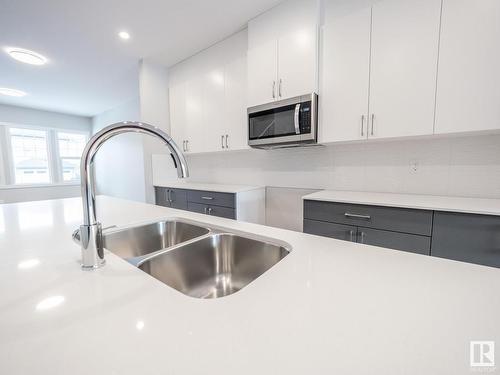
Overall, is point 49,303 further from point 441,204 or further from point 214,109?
point 214,109

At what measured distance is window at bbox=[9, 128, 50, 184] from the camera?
4941 mm

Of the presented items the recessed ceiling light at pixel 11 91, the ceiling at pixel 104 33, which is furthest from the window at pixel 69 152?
the ceiling at pixel 104 33

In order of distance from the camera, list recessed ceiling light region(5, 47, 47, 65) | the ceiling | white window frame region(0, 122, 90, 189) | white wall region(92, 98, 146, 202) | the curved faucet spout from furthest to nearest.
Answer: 1. white window frame region(0, 122, 90, 189)
2. white wall region(92, 98, 146, 202)
3. recessed ceiling light region(5, 47, 47, 65)
4. the ceiling
5. the curved faucet spout

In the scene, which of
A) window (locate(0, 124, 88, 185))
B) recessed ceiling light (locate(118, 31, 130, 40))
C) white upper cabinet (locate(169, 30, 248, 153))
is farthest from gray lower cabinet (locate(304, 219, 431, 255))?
window (locate(0, 124, 88, 185))

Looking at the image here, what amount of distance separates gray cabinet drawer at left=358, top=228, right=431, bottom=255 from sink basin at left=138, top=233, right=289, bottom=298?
1054mm

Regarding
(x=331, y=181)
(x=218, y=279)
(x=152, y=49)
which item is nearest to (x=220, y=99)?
(x=152, y=49)

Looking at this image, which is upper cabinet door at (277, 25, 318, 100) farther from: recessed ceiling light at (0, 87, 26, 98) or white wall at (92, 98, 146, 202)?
recessed ceiling light at (0, 87, 26, 98)

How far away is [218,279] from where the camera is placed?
97 centimetres

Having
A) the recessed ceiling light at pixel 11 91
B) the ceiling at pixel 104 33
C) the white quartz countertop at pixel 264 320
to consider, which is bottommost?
the white quartz countertop at pixel 264 320

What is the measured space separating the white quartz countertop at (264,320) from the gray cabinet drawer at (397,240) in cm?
94

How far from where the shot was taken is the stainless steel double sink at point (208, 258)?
0.82 meters

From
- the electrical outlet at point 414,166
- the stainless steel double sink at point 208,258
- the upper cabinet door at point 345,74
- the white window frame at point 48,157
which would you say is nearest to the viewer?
the stainless steel double sink at point 208,258

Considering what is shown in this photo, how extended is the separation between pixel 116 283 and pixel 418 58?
83.0 inches

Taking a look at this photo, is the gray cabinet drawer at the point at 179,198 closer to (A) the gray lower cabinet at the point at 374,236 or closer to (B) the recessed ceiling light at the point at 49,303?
(A) the gray lower cabinet at the point at 374,236
